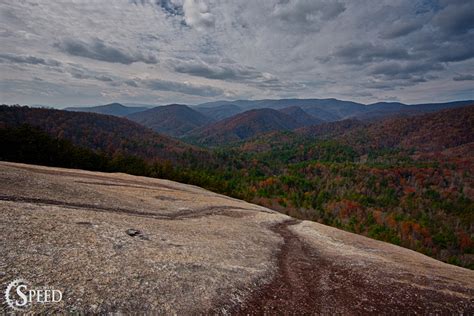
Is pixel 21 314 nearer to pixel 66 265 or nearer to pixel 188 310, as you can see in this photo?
pixel 66 265

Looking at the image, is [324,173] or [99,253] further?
[324,173]

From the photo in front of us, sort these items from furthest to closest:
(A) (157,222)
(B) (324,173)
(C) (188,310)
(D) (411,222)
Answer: (B) (324,173), (D) (411,222), (A) (157,222), (C) (188,310)

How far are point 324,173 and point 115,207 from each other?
19261cm

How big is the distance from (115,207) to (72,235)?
9023 mm

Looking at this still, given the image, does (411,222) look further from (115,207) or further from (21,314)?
(21,314)

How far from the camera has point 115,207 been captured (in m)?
22.4

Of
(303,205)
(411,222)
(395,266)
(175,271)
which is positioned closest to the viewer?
(175,271)

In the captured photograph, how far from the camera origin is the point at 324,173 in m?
197

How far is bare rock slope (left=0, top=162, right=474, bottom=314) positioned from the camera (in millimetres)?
10141

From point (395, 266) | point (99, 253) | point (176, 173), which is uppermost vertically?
point (99, 253)

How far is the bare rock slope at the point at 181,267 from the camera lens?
33.3 ft

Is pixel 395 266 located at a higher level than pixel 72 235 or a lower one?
lower

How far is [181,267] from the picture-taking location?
1314 centimetres

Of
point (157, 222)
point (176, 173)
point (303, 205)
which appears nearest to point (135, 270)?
point (157, 222)
